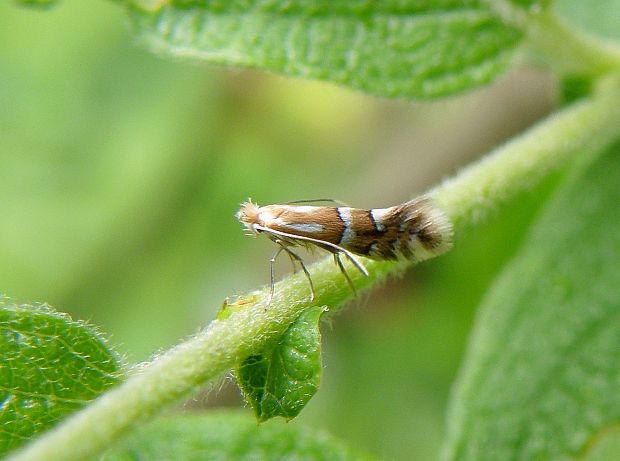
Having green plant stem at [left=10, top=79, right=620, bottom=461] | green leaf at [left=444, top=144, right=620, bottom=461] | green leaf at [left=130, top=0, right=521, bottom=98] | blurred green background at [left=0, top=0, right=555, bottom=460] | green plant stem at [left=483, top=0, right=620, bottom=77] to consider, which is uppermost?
blurred green background at [left=0, top=0, right=555, bottom=460]

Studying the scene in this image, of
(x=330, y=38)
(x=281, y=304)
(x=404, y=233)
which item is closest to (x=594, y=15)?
(x=330, y=38)

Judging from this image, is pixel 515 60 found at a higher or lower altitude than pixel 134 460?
higher

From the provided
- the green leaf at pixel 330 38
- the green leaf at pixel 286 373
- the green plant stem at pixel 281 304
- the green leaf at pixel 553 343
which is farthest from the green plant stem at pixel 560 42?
the green leaf at pixel 286 373

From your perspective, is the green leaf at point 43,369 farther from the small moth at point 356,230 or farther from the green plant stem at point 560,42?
the green plant stem at point 560,42

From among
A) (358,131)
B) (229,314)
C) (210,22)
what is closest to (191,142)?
(358,131)

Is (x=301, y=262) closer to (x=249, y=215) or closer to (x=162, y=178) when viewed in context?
(x=249, y=215)

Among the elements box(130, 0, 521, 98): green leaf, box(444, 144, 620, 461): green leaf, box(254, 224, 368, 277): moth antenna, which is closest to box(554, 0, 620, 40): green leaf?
box(444, 144, 620, 461): green leaf

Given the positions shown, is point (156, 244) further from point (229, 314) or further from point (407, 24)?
point (229, 314)

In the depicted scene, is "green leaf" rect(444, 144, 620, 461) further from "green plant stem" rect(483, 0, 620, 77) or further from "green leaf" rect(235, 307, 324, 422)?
"green leaf" rect(235, 307, 324, 422)
